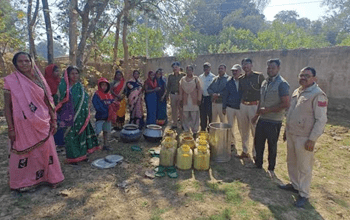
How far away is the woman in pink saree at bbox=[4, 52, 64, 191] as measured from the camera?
2920mm

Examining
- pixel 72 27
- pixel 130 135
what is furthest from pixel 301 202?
pixel 72 27

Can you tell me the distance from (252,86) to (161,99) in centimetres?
301

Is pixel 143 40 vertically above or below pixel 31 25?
above

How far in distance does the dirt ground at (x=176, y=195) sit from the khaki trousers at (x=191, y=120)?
5.56ft

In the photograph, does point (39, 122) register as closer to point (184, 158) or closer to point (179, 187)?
point (179, 187)

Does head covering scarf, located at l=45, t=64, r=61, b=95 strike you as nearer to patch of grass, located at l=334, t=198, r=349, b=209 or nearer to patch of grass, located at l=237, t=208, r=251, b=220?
patch of grass, located at l=237, t=208, r=251, b=220

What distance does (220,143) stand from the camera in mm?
4453

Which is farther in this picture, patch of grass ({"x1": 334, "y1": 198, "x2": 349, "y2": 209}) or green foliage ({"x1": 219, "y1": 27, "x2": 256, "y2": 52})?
green foliage ({"x1": 219, "y1": 27, "x2": 256, "y2": 52})

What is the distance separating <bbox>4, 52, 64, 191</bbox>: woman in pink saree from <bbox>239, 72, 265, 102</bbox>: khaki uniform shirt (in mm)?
3174

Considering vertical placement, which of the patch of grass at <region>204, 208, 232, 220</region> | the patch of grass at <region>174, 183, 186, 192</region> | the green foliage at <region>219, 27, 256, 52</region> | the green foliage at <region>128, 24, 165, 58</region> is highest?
the green foliage at <region>219, 27, 256, 52</region>

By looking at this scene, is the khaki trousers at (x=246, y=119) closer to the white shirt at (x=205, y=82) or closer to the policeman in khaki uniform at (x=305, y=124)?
the policeman in khaki uniform at (x=305, y=124)

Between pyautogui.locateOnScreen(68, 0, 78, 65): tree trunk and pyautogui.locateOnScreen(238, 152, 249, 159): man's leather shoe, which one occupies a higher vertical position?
pyautogui.locateOnScreen(68, 0, 78, 65): tree trunk

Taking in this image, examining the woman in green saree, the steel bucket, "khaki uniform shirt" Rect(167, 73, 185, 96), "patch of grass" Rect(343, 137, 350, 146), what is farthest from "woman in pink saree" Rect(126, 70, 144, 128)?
"patch of grass" Rect(343, 137, 350, 146)

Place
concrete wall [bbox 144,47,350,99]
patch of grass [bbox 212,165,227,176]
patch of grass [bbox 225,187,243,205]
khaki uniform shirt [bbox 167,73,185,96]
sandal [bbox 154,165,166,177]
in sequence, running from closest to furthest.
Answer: patch of grass [bbox 225,187,243,205], sandal [bbox 154,165,166,177], patch of grass [bbox 212,165,227,176], khaki uniform shirt [bbox 167,73,185,96], concrete wall [bbox 144,47,350,99]
